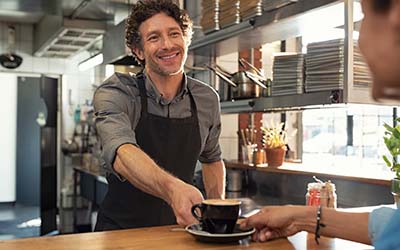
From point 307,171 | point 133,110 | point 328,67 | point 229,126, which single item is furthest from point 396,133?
point 229,126

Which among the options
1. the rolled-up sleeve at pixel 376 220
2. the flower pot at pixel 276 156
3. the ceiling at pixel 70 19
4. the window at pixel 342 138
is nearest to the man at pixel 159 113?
the rolled-up sleeve at pixel 376 220

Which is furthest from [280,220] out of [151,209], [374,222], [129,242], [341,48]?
[341,48]

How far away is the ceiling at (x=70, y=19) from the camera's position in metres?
5.13

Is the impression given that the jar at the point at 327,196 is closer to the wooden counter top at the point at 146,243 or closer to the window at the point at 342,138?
the wooden counter top at the point at 146,243

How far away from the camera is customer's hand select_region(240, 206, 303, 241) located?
4.53 feet

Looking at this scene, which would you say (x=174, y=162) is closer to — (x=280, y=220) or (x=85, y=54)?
(x=280, y=220)

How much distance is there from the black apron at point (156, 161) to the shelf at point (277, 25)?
675 mm

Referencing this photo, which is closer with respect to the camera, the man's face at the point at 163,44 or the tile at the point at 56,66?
the man's face at the point at 163,44

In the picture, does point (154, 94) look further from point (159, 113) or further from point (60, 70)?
point (60, 70)

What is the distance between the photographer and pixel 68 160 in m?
7.80

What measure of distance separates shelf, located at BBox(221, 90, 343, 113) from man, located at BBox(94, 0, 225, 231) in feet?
1.80

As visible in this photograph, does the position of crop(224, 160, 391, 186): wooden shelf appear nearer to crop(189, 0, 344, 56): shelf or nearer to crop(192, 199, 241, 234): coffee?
crop(189, 0, 344, 56): shelf

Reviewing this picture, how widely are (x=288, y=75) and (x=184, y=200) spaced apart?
1.41 meters

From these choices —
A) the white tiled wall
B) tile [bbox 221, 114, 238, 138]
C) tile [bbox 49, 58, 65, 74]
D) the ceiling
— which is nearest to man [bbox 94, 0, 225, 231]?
tile [bbox 221, 114, 238, 138]
